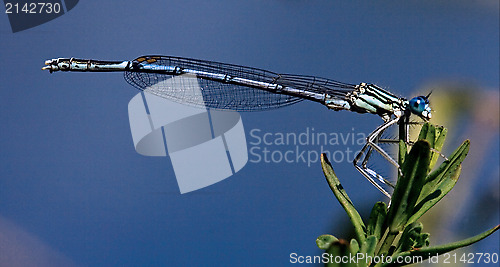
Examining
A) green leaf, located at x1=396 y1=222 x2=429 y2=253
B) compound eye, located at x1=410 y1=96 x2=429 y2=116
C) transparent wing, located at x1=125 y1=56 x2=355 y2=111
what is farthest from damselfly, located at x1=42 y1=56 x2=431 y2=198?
green leaf, located at x1=396 y1=222 x2=429 y2=253

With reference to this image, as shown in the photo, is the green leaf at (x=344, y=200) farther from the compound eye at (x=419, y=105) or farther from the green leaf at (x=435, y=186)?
the compound eye at (x=419, y=105)

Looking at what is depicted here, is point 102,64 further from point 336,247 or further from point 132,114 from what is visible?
point 336,247

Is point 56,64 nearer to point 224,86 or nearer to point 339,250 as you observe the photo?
point 224,86

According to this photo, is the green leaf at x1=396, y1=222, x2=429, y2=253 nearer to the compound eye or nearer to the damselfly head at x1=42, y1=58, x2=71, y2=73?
the compound eye

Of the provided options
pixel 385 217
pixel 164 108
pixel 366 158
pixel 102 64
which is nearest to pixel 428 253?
pixel 385 217

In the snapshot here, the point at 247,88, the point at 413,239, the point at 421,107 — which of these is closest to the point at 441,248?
the point at 413,239

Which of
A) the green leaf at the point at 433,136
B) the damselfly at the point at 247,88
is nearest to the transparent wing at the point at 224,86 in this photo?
the damselfly at the point at 247,88
